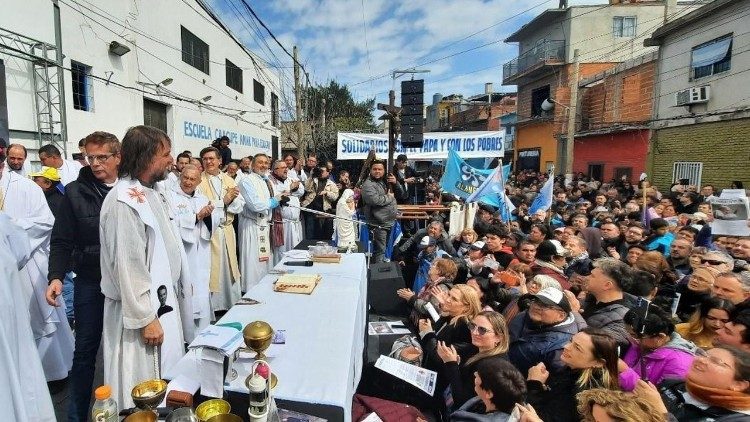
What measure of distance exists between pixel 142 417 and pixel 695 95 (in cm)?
1801

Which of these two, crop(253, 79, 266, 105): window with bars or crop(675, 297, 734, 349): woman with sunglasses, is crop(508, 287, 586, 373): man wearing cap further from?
crop(253, 79, 266, 105): window with bars

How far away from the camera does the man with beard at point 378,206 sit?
6.28 meters

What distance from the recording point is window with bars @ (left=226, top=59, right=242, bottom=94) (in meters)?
19.7

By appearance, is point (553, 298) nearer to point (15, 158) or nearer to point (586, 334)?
point (586, 334)

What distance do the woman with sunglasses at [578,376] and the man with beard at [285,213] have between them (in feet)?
14.9

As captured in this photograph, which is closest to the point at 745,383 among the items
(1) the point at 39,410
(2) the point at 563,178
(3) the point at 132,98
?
(1) the point at 39,410

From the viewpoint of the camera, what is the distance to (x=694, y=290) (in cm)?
362

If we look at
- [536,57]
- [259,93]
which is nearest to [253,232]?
[259,93]

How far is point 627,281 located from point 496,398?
1759mm

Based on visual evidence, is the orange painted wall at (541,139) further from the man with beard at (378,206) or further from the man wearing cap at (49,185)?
the man wearing cap at (49,185)

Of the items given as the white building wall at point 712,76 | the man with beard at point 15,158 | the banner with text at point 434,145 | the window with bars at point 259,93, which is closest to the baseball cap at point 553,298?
the man with beard at point 15,158

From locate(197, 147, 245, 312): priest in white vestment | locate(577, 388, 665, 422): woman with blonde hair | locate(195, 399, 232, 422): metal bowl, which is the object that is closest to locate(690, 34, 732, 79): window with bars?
locate(197, 147, 245, 312): priest in white vestment

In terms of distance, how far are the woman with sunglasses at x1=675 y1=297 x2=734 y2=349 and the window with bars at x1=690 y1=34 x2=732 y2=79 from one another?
14.6m

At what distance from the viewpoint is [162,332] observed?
7.50 ft
